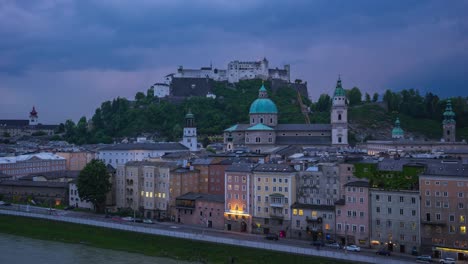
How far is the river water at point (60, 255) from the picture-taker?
43.5 metres

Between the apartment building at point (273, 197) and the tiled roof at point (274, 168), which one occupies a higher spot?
the tiled roof at point (274, 168)

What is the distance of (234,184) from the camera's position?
52.2 metres

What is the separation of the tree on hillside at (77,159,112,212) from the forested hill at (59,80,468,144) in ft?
164

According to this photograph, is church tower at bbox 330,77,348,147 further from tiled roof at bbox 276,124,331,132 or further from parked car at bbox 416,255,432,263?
parked car at bbox 416,255,432,263

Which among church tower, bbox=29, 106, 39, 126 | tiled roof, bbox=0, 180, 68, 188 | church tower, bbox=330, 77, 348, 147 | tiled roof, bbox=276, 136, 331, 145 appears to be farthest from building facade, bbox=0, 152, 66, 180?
church tower, bbox=29, 106, 39, 126

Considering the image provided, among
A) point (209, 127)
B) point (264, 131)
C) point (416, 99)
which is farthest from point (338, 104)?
point (416, 99)

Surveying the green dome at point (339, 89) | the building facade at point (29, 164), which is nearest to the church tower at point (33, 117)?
the building facade at point (29, 164)

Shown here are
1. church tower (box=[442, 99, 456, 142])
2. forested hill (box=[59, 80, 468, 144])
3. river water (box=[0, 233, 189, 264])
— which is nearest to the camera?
river water (box=[0, 233, 189, 264])

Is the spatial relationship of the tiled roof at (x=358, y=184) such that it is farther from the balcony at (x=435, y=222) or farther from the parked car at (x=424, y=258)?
the parked car at (x=424, y=258)

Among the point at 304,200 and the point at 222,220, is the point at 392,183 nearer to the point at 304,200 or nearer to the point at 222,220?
the point at 304,200

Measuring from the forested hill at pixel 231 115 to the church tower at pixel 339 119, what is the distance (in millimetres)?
19349

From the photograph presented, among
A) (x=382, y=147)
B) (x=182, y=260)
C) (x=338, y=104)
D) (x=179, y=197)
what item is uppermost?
(x=338, y=104)

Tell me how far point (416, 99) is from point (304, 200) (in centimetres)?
9044

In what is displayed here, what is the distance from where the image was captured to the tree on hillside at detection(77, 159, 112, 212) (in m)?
60.1
